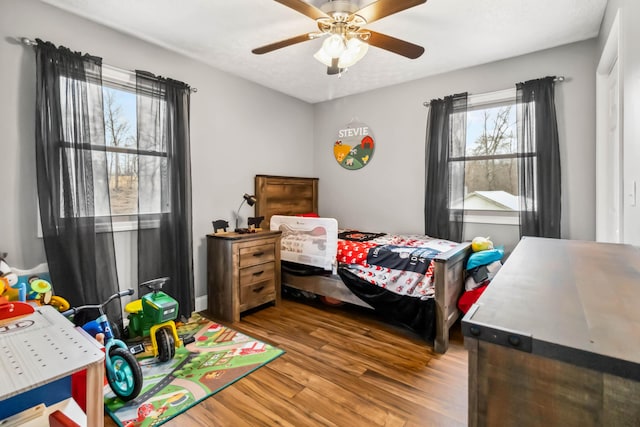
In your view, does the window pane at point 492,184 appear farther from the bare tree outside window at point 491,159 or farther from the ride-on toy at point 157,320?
the ride-on toy at point 157,320

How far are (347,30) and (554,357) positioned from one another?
2118 mm

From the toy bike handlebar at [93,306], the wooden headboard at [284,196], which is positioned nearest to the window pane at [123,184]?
the toy bike handlebar at [93,306]

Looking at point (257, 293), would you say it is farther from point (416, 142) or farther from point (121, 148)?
point (416, 142)

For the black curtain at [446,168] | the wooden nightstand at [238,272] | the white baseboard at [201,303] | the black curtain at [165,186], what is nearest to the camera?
the black curtain at [165,186]

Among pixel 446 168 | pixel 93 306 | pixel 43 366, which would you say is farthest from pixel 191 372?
pixel 446 168

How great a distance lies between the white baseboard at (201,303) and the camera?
3.13 m

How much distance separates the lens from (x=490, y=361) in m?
0.57

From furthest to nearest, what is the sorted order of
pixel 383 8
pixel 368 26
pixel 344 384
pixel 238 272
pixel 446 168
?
pixel 446 168, pixel 238 272, pixel 368 26, pixel 344 384, pixel 383 8

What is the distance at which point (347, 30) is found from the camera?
2053 mm

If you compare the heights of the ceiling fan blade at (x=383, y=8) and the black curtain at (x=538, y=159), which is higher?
the ceiling fan blade at (x=383, y=8)

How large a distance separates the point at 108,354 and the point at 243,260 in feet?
4.26

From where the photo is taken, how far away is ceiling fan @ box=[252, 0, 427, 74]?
176 cm

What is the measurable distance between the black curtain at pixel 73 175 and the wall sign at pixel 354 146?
2.71 meters

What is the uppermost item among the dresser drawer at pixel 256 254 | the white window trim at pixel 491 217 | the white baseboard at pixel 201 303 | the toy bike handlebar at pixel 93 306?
the white window trim at pixel 491 217
